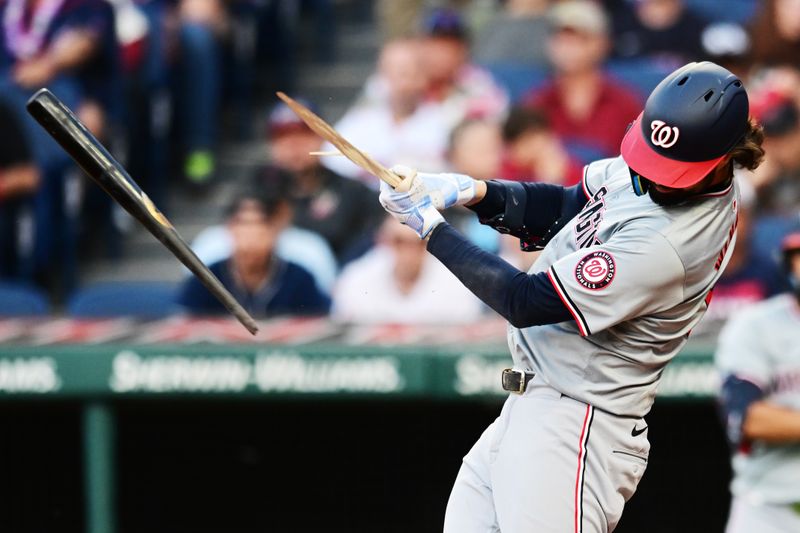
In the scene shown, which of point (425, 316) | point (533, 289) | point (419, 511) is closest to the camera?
point (533, 289)

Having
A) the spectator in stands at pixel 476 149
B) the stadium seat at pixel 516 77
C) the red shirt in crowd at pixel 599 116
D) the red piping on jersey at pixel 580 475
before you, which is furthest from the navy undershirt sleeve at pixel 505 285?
the stadium seat at pixel 516 77

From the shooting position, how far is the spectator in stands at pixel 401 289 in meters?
5.64

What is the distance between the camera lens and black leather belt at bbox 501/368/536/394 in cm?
310

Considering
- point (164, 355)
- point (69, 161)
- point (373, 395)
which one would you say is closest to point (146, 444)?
point (164, 355)

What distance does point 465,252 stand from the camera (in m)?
2.94

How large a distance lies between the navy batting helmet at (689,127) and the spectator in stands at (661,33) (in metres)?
4.42

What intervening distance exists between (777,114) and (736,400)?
8.50 feet

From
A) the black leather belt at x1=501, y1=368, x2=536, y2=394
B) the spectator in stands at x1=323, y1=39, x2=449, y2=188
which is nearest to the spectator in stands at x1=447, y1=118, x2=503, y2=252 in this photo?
the spectator in stands at x1=323, y1=39, x2=449, y2=188

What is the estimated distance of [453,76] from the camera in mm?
6938

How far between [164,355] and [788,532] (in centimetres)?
227

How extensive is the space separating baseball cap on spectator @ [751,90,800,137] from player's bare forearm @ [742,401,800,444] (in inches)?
96.4

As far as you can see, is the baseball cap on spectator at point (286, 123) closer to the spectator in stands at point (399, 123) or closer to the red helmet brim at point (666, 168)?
the spectator in stands at point (399, 123)

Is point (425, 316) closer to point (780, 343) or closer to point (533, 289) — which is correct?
point (780, 343)

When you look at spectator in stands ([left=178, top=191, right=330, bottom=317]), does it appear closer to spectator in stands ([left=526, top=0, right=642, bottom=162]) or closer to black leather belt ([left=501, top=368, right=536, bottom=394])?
spectator in stands ([left=526, top=0, right=642, bottom=162])
